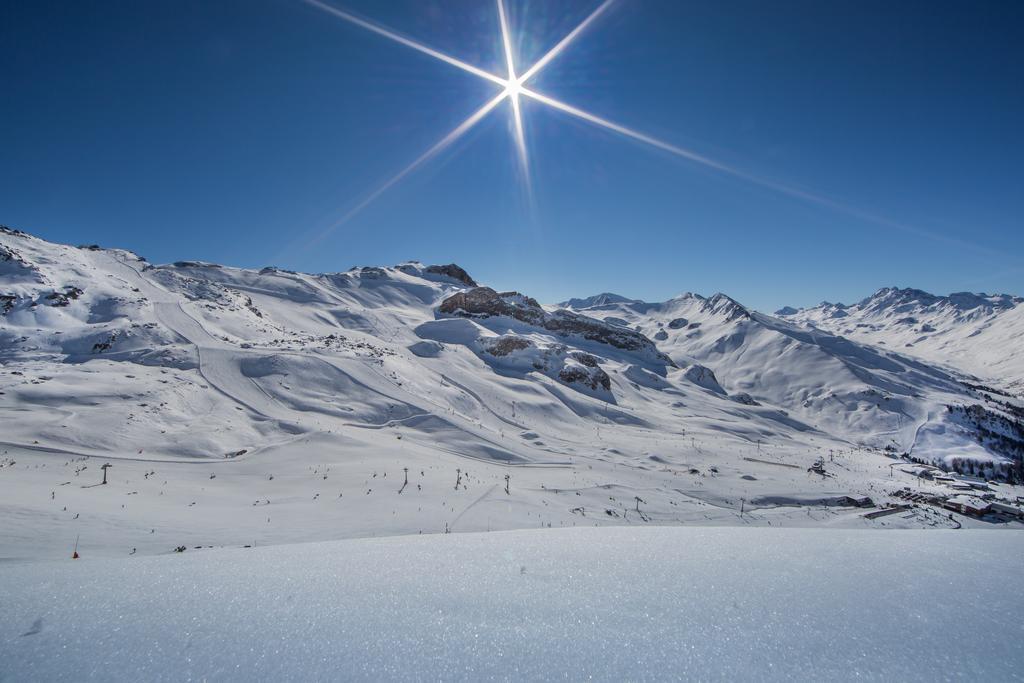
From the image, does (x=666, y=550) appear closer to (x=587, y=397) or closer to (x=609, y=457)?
(x=609, y=457)

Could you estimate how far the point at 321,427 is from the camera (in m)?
30.1

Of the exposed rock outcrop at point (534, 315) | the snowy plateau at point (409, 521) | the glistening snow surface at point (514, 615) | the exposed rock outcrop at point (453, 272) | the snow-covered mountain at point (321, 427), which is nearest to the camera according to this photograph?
the glistening snow surface at point (514, 615)

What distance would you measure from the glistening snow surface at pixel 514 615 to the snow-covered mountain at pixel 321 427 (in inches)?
252

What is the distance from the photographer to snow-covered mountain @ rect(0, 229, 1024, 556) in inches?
653

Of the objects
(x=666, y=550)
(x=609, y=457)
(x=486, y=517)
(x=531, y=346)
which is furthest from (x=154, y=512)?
(x=531, y=346)

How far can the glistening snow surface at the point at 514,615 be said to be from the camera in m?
4.66

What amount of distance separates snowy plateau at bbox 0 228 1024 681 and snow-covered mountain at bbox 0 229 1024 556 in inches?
10.5

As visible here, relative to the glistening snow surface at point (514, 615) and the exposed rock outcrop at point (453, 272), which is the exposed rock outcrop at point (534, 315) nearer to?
the exposed rock outcrop at point (453, 272)

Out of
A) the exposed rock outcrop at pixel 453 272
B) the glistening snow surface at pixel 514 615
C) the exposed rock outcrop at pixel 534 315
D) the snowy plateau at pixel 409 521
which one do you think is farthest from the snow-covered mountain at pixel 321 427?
the exposed rock outcrop at pixel 453 272

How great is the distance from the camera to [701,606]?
6.15 metres

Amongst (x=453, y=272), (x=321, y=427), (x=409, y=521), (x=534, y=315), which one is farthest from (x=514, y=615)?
(x=453, y=272)

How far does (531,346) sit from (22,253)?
66263mm

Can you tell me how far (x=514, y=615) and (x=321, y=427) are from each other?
27.7 m

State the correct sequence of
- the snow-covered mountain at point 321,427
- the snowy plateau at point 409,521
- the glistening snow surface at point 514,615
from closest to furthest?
the glistening snow surface at point 514,615 → the snowy plateau at point 409,521 → the snow-covered mountain at point 321,427
